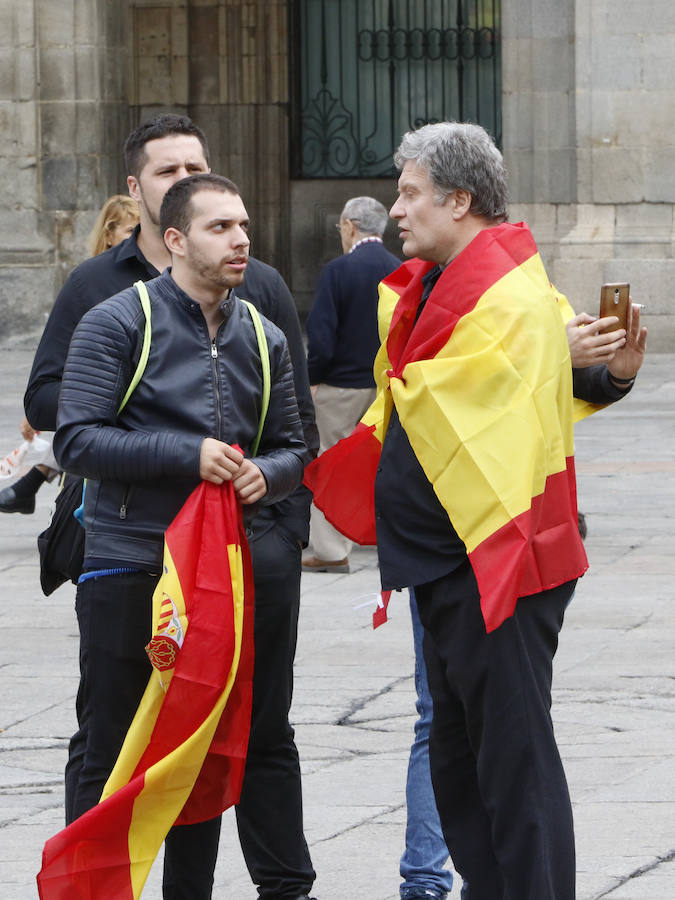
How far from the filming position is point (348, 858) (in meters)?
4.68

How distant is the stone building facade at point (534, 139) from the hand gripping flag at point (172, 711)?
1471cm

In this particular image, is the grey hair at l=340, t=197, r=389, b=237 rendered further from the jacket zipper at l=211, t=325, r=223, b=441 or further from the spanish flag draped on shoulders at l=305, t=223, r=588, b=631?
the spanish flag draped on shoulders at l=305, t=223, r=588, b=631

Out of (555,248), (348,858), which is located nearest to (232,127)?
(555,248)

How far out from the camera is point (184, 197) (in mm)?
3971

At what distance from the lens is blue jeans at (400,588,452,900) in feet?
14.2

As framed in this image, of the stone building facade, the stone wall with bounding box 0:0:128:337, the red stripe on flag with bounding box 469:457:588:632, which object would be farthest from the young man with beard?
the stone wall with bounding box 0:0:128:337

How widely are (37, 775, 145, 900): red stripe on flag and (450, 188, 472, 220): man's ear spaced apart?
4.38ft

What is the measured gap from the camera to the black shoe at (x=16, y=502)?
9.70 metres

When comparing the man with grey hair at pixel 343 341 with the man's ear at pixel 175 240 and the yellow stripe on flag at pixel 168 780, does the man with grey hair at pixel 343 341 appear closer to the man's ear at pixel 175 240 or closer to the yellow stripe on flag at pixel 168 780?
the man's ear at pixel 175 240

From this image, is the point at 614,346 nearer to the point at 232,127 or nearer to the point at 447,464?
the point at 447,464

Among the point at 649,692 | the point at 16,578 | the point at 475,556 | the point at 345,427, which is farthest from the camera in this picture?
the point at 345,427

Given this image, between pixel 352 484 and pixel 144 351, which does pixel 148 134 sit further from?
pixel 352 484

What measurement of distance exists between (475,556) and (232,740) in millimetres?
771

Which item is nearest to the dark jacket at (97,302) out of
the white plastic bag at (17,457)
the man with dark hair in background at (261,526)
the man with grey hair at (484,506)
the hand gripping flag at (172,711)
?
the man with dark hair in background at (261,526)
